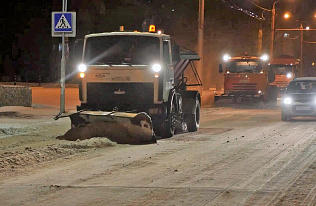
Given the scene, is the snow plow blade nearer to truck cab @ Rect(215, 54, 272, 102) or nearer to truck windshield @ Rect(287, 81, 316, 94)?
truck windshield @ Rect(287, 81, 316, 94)

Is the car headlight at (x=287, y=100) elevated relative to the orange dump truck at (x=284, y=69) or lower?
lower

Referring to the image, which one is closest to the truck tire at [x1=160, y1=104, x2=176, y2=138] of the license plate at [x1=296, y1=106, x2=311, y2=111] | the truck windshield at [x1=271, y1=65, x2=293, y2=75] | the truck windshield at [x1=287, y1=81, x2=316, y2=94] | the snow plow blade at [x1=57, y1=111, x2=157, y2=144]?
the snow plow blade at [x1=57, y1=111, x2=157, y2=144]

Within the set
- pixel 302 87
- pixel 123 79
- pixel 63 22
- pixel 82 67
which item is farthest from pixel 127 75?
pixel 302 87

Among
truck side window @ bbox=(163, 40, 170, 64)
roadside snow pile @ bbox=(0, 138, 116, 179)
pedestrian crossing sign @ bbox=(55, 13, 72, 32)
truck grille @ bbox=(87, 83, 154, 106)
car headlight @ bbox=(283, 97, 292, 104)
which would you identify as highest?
pedestrian crossing sign @ bbox=(55, 13, 72, 32)

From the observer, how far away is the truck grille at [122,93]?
1606 centimetres

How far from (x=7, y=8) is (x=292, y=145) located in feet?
145

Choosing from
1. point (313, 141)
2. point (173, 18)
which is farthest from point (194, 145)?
point (173, 18)

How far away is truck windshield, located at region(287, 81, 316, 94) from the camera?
24.7 meters

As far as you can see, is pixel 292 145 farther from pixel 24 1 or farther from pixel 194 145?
pixel 24 1

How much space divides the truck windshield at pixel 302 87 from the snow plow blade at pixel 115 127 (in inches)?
431

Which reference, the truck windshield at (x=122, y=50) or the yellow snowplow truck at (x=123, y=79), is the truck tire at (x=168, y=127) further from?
the truck windshield at (x=122, y=50)

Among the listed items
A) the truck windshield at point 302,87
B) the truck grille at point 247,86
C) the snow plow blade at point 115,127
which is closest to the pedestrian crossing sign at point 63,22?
the snow plow blade at point 115,127

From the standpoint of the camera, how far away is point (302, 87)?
2553 cm

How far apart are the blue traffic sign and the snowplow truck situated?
16801 millimetres
